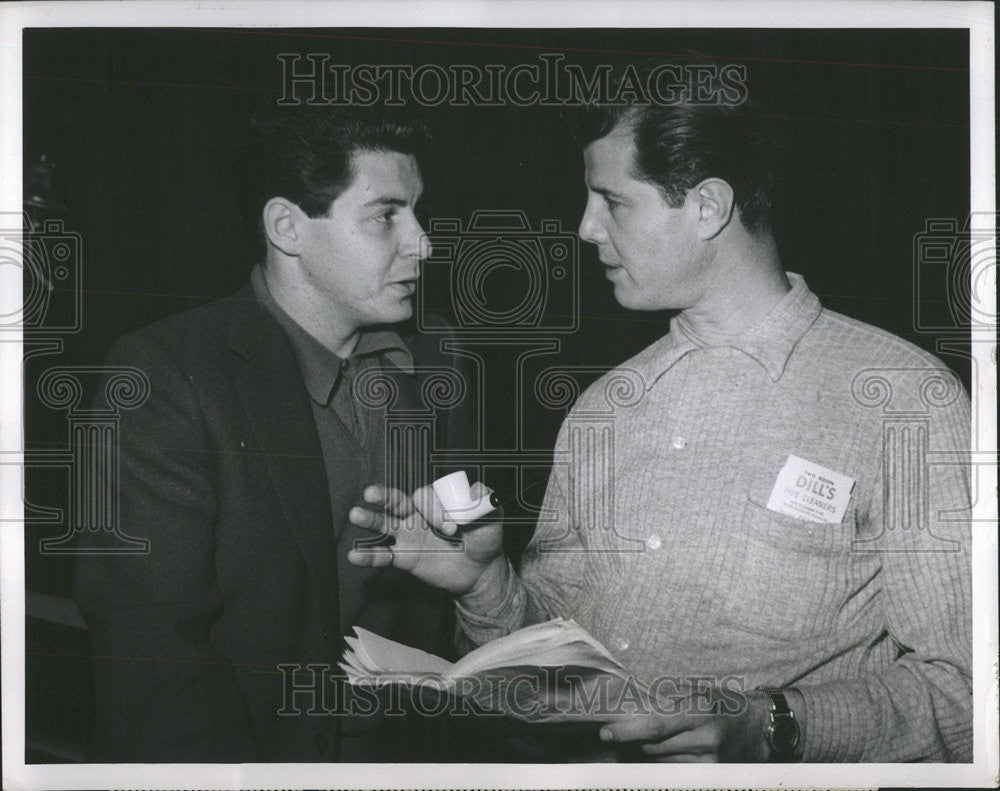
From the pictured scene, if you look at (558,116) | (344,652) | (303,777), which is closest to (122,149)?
(558,116)

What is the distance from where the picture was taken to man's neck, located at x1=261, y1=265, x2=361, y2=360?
216cm

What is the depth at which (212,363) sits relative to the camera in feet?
7.02

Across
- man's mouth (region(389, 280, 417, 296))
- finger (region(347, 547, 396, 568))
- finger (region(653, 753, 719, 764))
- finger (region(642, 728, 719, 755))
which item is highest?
man's mouth (region(389, 280, 417, 296))

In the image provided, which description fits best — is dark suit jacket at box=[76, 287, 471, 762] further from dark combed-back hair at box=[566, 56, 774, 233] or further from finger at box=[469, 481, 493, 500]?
dark combed-back hair at box=[566, 56, 774, 233]

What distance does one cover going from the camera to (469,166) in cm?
221

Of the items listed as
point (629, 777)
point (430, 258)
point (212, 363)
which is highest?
point (430, 258)

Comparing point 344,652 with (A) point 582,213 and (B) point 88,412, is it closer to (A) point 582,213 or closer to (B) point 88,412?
(B) point 88,412

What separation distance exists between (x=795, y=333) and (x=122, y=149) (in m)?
1.46

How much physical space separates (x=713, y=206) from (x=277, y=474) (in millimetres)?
1037

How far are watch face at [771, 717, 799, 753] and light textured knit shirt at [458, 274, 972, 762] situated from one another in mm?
30

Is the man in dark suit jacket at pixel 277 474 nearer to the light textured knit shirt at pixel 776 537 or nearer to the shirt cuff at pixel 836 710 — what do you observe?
the light textured knit shirt at pixel 776 537
